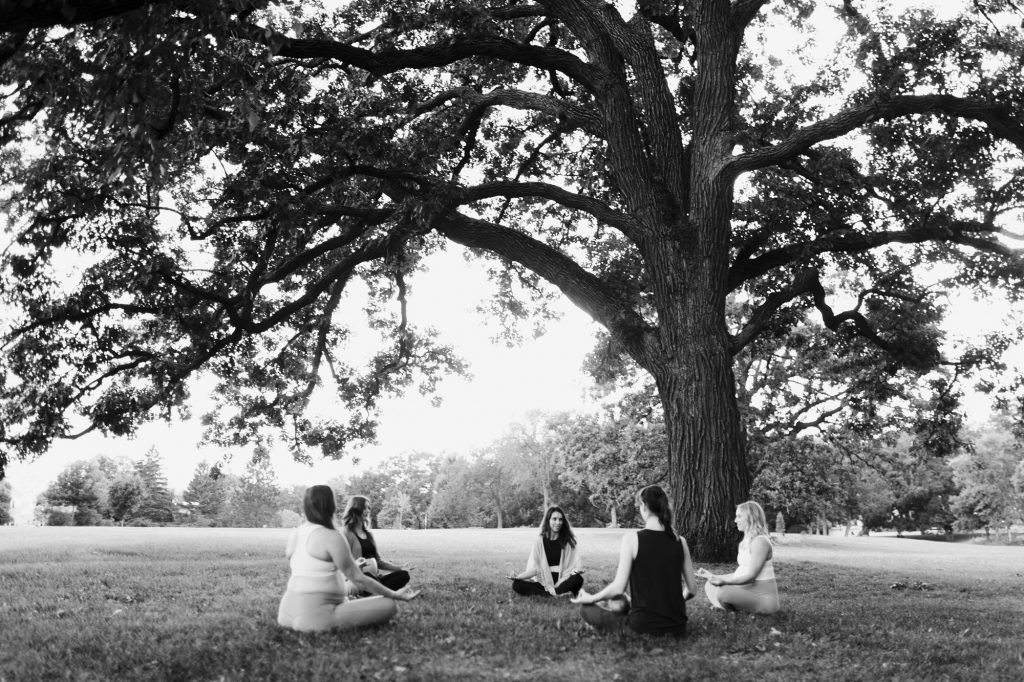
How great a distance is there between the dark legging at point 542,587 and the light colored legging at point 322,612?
9.96 ft

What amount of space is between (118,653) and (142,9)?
5041 mm

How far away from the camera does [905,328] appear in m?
17.4

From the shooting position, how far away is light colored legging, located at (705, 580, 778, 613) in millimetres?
7872

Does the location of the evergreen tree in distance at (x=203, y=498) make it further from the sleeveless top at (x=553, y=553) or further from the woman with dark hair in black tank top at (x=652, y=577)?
the woman with dark hair in black tank top at (x=652, y=577)

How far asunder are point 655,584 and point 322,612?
298 centimetres

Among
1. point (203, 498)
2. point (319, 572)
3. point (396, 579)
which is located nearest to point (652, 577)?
point (319, 572)

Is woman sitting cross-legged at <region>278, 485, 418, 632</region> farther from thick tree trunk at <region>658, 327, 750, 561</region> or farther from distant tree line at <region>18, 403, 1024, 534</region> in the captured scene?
distant tree line at <region>18, 403, 1024, 534</region>

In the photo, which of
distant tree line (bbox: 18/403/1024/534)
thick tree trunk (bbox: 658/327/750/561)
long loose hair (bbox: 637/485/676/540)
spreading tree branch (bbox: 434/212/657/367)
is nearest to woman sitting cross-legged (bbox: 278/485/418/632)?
long loose hair (bbox: 637/485/676/540)

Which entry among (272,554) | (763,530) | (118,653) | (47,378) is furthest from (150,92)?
(272,554)

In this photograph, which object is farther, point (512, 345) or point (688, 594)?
point (512, 345)

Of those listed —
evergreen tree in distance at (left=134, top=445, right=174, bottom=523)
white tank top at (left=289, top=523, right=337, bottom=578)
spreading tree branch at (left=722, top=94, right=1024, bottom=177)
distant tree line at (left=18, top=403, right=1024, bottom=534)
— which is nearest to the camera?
white tank top at (left=289, top=523, right=337, bottom=578)

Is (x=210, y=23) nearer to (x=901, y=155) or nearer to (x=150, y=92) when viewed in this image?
(x=150, y=92)

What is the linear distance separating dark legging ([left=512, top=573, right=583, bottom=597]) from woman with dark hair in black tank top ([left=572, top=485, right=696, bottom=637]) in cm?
252

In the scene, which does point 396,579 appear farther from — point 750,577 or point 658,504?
point 750,577
